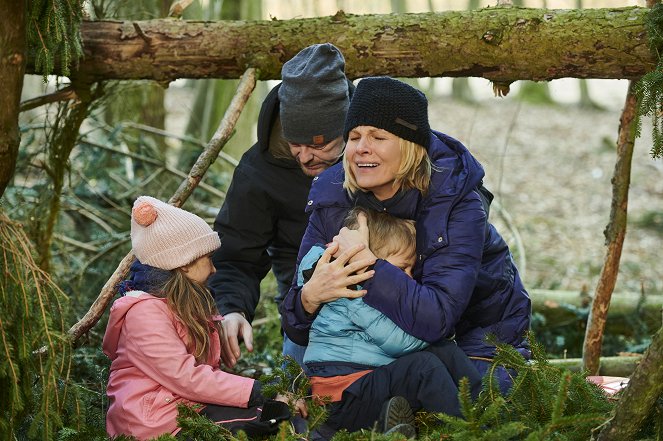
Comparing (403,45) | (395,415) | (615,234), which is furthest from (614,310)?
(395,415)

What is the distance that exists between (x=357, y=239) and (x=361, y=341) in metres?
0.41

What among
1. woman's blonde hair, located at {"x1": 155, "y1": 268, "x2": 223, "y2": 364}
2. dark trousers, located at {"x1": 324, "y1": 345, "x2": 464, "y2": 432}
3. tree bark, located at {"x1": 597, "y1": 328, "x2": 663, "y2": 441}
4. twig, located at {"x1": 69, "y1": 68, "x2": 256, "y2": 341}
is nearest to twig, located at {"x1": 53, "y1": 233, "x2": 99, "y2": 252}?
twig, located at {"x1": 69, "y1": 68, "x2": 256, "y2": 341}

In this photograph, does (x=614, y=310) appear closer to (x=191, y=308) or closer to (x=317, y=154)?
(x=317, y=154)

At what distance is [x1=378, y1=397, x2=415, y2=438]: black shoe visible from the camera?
2.90m

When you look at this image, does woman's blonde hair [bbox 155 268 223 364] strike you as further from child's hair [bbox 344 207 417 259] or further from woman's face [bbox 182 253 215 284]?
child's hair [bbox 344 207 417 259]

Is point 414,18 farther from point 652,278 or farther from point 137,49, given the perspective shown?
point 652,278

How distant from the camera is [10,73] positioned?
2.88 m

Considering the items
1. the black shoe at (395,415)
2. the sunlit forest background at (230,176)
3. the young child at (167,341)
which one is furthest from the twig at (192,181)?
the black shoe at (395,415)

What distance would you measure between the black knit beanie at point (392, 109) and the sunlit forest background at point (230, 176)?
4.47 feet

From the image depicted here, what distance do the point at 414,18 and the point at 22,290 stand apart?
2.46 metres

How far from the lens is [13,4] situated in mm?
Result: 2844

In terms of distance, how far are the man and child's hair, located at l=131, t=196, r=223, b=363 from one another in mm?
369

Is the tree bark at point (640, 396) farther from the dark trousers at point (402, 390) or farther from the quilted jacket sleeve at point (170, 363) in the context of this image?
the quilted jacket sleeve at point (170, 363)

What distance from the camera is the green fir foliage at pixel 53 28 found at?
3.41 meters
